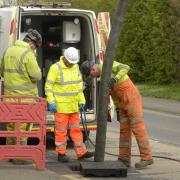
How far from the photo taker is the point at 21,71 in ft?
35.6

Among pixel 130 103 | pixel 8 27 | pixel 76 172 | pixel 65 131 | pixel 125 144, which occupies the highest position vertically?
pixel 8 27

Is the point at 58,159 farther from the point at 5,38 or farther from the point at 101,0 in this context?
the point at 101,0

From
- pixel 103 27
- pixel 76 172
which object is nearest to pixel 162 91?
pixel 103 27

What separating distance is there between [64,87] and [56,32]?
2965 millimetres

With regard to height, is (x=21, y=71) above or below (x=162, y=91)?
above

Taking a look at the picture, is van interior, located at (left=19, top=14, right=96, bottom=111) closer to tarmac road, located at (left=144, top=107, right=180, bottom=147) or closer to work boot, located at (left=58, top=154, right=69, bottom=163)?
work boot, located at (left=58, top=154, right=69, bottom=163)

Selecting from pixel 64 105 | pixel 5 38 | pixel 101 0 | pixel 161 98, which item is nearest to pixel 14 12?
pixel 5 38

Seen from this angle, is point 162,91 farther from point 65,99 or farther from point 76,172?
point 76,172

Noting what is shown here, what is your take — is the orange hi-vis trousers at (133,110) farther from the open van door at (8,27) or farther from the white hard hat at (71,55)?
the open van door at (8,27)

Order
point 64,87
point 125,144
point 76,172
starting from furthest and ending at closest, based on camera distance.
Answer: point 64,87, point 125,144, point 76,172

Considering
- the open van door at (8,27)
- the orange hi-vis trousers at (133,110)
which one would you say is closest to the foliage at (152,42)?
the open van door at (8,27)

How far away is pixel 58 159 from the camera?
1104 centimetres

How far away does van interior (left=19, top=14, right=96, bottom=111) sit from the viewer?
41.1 feet

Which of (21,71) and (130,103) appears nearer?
(130,103)
